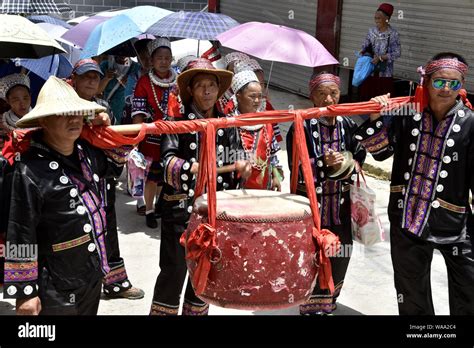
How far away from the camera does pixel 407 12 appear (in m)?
10.9

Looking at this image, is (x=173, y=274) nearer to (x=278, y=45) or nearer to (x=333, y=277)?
(x=333, y=277)

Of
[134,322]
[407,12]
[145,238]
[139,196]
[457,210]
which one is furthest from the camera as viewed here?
[407,12]

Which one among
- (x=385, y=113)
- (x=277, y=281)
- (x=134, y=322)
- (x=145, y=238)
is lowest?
(x=145, y=238)

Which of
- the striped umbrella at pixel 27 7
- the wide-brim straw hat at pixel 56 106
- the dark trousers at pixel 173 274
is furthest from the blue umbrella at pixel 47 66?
the wide-brim straw hat at pixel 56 106

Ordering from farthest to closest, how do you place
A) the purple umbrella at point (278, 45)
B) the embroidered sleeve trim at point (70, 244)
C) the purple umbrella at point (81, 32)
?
the purple umbrella at point (81, 32)
the purple umbrella at point (278, 45)
the embroidered sleeve trim at point (70, 244)

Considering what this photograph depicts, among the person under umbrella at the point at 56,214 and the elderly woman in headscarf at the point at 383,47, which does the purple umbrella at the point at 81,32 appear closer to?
the elderly woman in headscarf at the point at 383,47

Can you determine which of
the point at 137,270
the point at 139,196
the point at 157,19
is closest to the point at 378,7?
the point at 157,19

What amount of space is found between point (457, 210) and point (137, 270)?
9.43ft

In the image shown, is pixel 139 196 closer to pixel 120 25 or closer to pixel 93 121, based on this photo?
pixel 120 25

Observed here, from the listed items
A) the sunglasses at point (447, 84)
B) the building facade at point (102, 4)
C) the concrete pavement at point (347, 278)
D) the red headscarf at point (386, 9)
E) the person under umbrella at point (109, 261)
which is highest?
the red headscarf at point (386, 9)

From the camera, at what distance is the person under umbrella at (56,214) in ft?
11.5

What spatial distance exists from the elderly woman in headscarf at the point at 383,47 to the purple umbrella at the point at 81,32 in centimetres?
391

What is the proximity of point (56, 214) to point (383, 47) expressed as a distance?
7.53 metres

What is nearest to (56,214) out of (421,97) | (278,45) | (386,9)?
(421,97)
